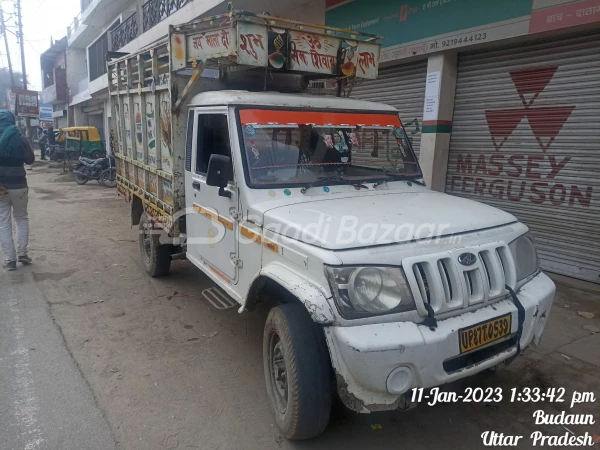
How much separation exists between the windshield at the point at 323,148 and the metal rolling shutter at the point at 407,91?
3375 mm

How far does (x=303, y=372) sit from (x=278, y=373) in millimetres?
514

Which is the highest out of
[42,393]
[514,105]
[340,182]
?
[514,105]

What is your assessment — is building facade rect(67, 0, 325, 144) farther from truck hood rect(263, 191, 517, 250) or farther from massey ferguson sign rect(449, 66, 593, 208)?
truck hood rect(263, 191, 517, 250)

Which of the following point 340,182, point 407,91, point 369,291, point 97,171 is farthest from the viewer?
point 97,171

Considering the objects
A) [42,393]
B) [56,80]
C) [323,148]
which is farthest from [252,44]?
[56,80]

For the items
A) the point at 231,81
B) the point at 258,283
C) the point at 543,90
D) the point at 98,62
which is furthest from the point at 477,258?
the point at 98,62

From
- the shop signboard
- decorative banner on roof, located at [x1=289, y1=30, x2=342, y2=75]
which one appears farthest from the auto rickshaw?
decorative banner on roof, located at [x1=289, y1=30, x2=342, y2=75]

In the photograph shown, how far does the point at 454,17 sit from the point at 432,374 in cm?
586

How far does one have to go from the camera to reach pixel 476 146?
21.7ft

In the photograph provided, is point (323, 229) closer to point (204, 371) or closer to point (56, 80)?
point (204, 371)

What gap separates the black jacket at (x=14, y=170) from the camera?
5.65 metres

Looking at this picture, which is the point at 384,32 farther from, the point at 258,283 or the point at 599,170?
the point at 258,283

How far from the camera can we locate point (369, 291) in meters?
2.32

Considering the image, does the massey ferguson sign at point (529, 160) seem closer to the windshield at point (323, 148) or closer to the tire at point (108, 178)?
the windshield at point (323, 148)
